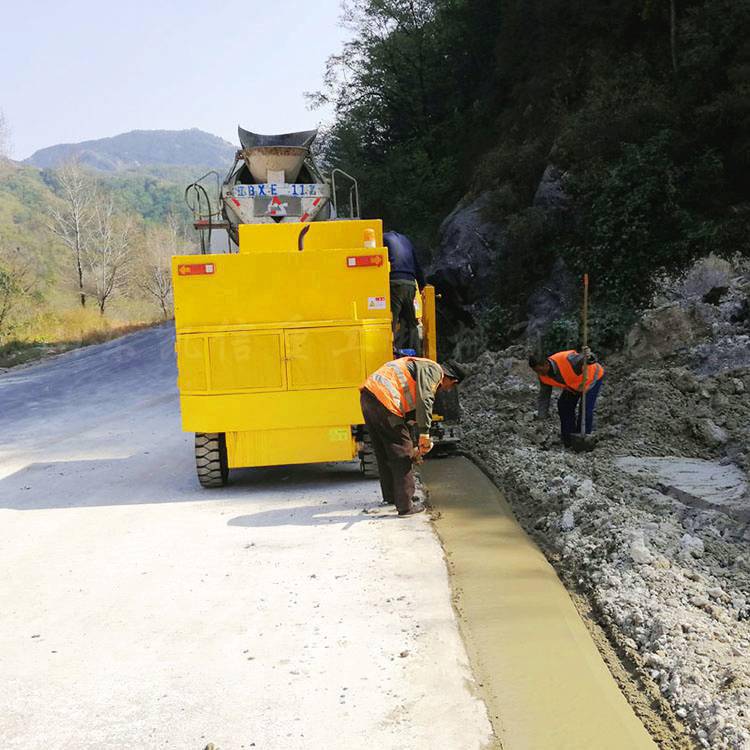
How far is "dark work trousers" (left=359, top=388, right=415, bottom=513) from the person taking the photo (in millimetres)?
6031

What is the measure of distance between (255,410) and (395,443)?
1.54 metres

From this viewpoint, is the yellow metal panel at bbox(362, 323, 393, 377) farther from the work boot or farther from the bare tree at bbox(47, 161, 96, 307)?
the bare tree at bbox(47, 161, 96, 307)

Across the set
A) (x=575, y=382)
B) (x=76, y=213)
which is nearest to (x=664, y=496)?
(x=575, y=382)

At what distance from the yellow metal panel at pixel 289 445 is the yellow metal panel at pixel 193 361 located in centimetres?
52

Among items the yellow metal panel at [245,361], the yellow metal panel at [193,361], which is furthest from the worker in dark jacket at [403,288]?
the yellow metal panel at [193,361]

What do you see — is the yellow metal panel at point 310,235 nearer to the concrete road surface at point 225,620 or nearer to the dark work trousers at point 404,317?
the dark work trousers at point 404,317

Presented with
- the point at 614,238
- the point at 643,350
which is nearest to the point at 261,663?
the point at 643,350

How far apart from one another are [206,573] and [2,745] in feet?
6.23

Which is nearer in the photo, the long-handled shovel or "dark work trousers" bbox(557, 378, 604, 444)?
the long-handled shovel

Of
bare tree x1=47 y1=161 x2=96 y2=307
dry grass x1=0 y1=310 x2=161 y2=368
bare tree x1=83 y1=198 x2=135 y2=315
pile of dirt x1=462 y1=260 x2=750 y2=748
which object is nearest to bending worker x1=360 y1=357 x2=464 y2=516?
pile of dirt x1=462 y1=260 x2=750 y2=748

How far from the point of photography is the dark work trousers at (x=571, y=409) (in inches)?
310

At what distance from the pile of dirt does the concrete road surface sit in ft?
2.85

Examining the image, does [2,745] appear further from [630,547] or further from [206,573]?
[630,547]

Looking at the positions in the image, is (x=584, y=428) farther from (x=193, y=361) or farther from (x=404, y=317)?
(x=193, y=361)
